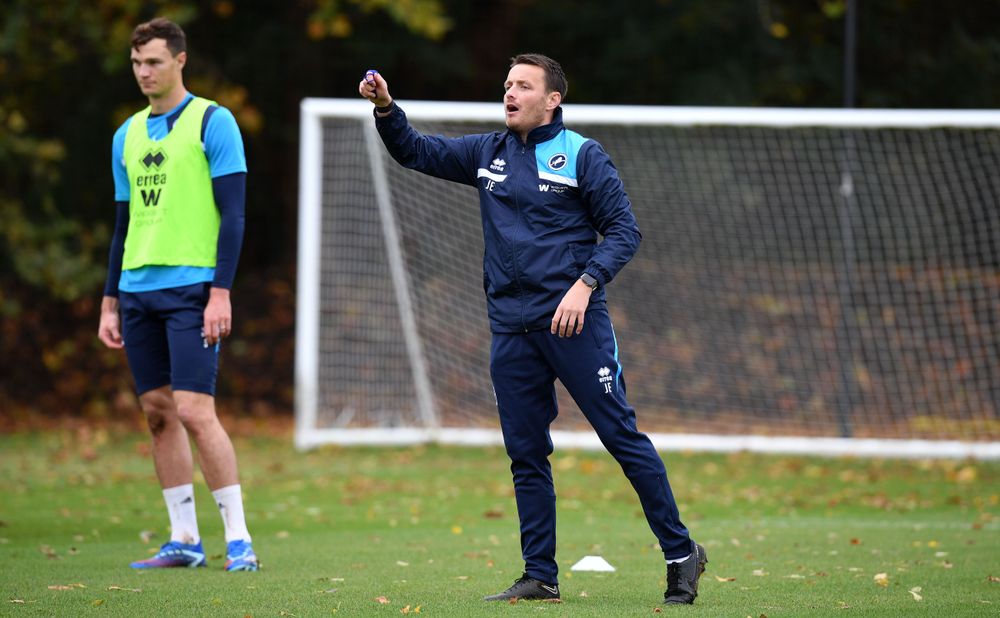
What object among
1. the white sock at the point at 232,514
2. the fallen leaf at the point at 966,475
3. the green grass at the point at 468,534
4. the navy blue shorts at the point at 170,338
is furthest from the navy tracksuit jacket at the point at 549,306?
the fallen leaf at the point at 966,475

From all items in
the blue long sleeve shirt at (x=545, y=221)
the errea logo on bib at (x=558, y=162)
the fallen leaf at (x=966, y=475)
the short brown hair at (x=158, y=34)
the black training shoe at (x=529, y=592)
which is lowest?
the fallen leaf at (x=966, y=475)

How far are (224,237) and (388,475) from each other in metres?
4.97

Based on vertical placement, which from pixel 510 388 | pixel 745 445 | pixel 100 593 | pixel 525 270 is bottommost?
pixel 745 445

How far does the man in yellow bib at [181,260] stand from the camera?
5840 mm

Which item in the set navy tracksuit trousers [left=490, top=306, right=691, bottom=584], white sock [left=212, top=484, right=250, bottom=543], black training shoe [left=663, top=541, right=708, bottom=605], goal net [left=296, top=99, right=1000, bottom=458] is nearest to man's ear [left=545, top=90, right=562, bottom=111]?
navy tracksuit trousers [left=490, top=306, right=691, bottom=584]

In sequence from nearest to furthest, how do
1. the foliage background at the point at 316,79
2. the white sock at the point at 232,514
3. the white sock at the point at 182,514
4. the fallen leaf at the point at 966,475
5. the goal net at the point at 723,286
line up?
the white sock at the point at 232,514 < the white sock at the point at 182,514 < the fallen leaf at the point at 966,475 < the goal net at the point at 723,286 < the foliage background at the point at 316,79

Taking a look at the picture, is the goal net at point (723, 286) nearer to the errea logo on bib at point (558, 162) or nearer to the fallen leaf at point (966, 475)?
the fallen leaf at point (966, 475)

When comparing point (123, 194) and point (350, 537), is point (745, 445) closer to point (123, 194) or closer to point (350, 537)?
point (350, 537)

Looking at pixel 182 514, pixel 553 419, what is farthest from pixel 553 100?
pixel 182 514

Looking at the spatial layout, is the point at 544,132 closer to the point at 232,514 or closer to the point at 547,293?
the point at 547,293

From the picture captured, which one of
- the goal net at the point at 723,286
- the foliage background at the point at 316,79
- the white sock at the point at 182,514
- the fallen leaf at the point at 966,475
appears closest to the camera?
the white sock at the point at 182,514

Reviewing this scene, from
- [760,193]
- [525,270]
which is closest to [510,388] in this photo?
[525,270]

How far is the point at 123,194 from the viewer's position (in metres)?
6.21

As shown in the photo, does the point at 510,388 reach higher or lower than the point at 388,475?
higher
